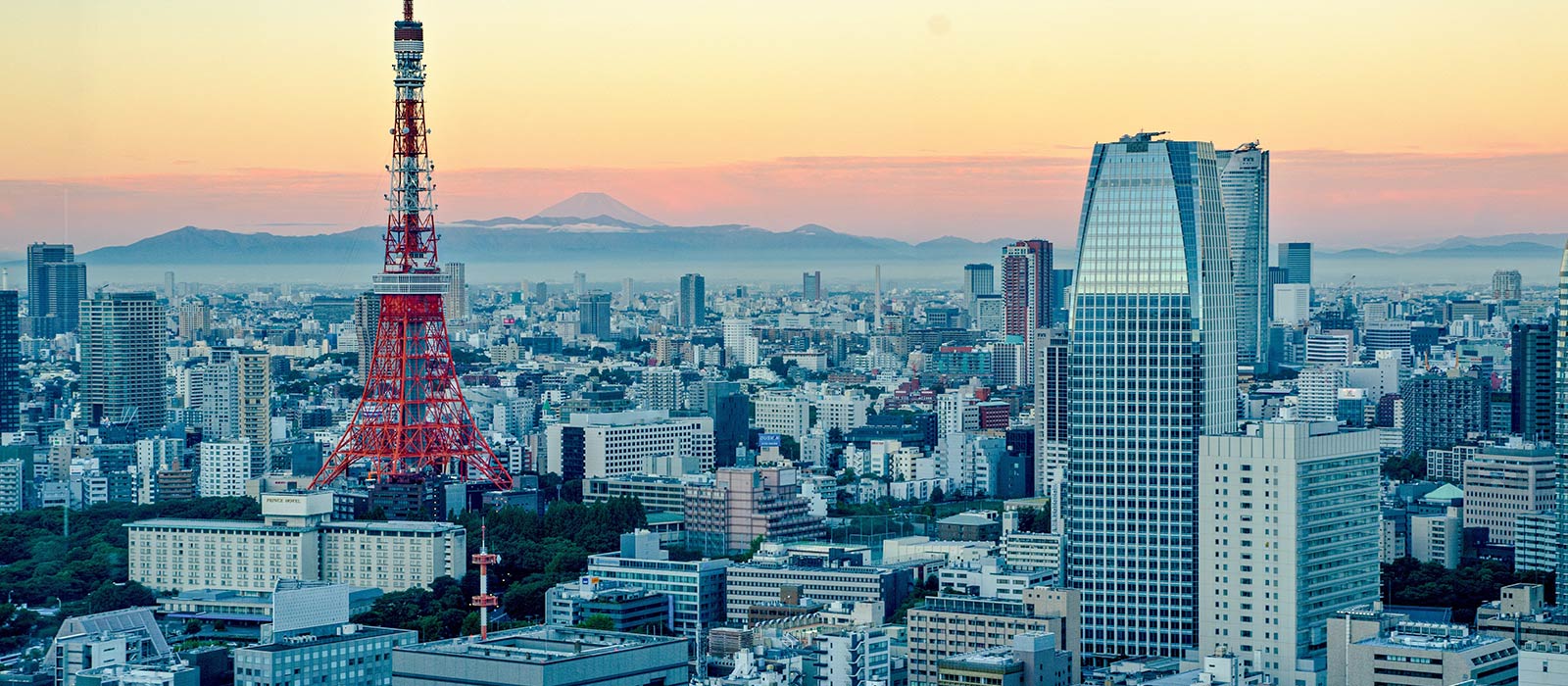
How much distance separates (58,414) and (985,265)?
33.9m

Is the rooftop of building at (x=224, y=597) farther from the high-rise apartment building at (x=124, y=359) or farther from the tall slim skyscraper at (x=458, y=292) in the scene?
the tall slim skyscraper at (x=458, y=292)

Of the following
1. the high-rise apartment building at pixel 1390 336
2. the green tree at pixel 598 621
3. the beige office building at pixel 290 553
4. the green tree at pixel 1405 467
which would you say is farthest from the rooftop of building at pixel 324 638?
Result: the high-rise apartment building at pixel 1390 336

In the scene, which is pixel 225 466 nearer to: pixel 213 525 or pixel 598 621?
pixel 213 525

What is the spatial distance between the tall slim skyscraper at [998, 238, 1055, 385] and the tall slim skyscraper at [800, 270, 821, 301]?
6.88m

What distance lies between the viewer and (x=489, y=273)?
61.9 meters

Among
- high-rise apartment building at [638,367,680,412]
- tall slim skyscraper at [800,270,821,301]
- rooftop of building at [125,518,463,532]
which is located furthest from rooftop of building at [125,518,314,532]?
tall slim skyscraper at [800,270,821,301]

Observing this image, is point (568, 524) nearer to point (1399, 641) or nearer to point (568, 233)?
point (1399, 641)

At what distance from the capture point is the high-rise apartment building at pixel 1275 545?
18.8 metres

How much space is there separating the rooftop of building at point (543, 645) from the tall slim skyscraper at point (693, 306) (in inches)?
1969

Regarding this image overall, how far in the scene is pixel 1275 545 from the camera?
19.0 meters

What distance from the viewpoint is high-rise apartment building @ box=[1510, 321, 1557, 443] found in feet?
99.0

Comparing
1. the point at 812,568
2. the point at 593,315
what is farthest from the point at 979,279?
the point at 812,568

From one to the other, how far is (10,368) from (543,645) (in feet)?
48.8

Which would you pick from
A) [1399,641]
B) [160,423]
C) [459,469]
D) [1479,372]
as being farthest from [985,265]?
[1399,641]
